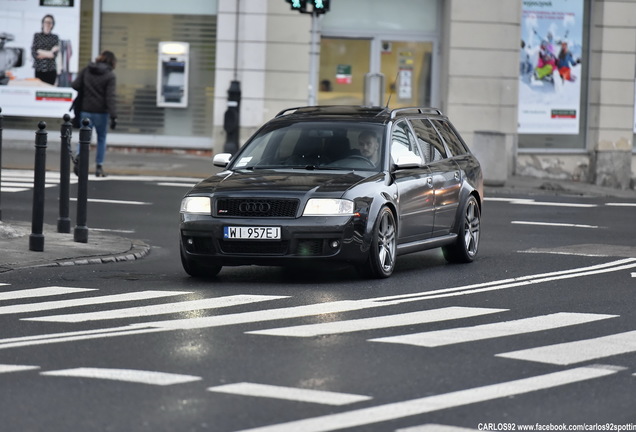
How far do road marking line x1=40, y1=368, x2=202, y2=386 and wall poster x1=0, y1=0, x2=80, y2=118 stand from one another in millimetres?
22128

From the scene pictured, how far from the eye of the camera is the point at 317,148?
43.3 ft

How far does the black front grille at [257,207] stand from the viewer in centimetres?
1198

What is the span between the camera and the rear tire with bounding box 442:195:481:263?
1412cm

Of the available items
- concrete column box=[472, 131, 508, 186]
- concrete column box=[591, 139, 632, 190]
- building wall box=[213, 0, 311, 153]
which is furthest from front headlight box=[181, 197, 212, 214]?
concrete column box=[591, 139, 632, 190]

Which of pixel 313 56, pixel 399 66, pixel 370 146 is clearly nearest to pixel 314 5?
pixel 313 56

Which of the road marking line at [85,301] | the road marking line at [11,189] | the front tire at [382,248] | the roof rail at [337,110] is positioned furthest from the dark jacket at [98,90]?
the road marking line at [85,301]

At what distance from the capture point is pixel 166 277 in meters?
12.7

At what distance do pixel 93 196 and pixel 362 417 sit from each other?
1483cm

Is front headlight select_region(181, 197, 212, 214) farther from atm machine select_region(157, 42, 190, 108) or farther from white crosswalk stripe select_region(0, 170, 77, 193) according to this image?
atm machine select_region(157, 42, 190, 108)

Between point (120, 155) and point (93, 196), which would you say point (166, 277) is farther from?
point (120, 155)

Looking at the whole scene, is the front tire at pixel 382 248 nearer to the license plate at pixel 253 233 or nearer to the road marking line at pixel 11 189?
the license plate at pixel 253 233

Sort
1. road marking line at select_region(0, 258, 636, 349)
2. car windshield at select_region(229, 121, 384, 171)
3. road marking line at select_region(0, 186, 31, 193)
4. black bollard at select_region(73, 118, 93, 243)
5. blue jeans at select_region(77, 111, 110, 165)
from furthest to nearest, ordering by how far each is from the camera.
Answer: blue jeans at select_region(77, 111, 110, 165)
road marking line at select_region(0, 186, 31, 193)
black bollard at select_region(73, 118, 93, 243)
car windshield at select_region(229, 121, 384, 171)
road marking line at select_region(0, 258, 636, 349)

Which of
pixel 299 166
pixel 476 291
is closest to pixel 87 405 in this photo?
pixel 476 291

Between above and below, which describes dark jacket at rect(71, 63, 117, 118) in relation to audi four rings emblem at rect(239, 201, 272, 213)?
above
